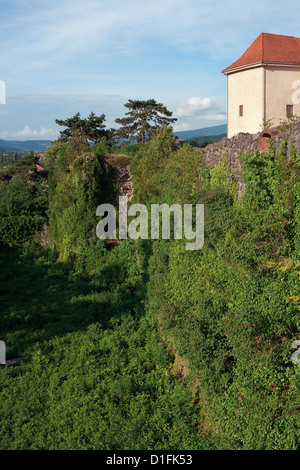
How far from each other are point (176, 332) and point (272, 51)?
1868 centimetres

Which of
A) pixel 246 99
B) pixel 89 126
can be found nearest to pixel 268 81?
pixel 246 99

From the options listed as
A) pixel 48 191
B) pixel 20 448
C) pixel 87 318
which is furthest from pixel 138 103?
pixel 20 448

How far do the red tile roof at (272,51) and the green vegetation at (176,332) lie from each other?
400 inches

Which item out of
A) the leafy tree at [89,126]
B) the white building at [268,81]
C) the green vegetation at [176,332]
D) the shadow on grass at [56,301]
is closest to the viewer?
the green vegetation at [176,332]

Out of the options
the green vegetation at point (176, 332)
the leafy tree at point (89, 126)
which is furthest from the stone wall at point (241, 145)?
the leafy tree at point (89, 126)

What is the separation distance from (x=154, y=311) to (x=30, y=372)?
11.2 ft

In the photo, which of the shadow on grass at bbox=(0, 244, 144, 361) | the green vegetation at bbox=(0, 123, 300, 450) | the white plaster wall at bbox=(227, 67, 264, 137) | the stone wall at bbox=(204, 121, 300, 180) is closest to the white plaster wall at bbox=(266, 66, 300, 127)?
the white plaster wall at bbox=(227, 67, 264, 137)

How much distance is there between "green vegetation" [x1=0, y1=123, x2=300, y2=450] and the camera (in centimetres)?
650

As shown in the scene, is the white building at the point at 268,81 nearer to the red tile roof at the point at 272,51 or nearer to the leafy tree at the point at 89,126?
the red tile roof at the point at 272,51

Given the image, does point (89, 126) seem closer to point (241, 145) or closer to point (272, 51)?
point (272, 51)

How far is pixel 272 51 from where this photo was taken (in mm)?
23000

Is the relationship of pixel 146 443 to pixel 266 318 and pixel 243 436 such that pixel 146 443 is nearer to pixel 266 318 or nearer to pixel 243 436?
pixel 243 436

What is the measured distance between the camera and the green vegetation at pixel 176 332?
256 inches

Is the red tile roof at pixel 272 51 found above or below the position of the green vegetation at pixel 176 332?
above
